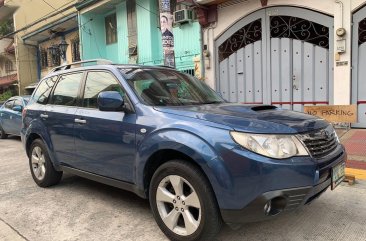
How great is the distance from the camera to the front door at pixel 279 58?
365 inches

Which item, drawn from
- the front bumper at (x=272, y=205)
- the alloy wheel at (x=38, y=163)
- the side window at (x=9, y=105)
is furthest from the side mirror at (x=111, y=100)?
the side window at (x=9, y=105)

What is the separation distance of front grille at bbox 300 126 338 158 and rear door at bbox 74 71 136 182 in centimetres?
168

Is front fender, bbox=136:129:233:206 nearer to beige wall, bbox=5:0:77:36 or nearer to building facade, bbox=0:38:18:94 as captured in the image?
beige wall, bbox=5:0:77:36

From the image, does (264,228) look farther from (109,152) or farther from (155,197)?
(109,152)

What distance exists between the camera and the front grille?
122 inches

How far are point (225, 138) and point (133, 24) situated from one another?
13.1 m

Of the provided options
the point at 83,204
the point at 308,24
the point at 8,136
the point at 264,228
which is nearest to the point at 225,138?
the point at 264,228

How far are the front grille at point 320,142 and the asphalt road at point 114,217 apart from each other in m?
0.84

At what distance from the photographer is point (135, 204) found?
178 inches

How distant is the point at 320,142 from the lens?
10.7 feet

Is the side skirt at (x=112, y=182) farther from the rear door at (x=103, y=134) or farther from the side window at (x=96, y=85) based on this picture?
the side window at (x=96, y=85)

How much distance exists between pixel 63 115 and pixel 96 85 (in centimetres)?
66

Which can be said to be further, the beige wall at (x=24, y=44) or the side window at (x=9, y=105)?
the beige wall at (x=24, y=44)

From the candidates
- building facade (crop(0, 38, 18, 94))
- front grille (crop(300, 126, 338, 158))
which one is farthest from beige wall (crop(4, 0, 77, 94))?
front grille (crop(300, 126, 338, 158))
